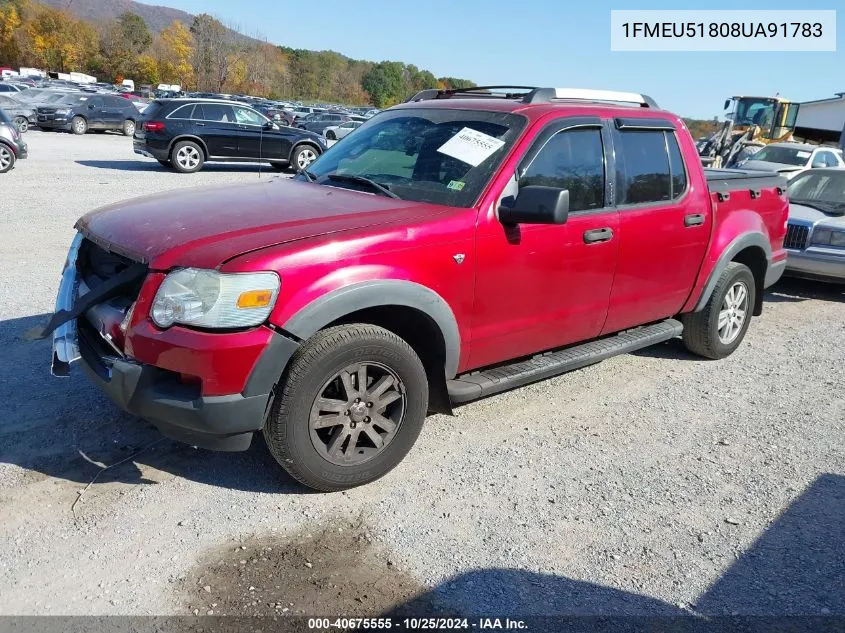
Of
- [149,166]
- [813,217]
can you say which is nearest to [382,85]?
[149,166]

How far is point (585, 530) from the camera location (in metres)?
3.35

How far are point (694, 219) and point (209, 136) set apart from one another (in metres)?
14.2

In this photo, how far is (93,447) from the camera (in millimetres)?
3807


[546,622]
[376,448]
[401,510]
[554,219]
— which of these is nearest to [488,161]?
[554,219]

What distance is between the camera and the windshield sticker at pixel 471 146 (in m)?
3.96

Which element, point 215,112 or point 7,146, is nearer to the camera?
point 7,146

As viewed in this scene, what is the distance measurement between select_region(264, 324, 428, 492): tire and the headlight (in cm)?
31

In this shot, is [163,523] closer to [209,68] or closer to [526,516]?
[526,516]

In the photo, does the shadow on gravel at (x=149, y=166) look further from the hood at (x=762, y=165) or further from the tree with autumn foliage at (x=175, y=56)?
the tree with autumn foliage at (x=175, y=56)

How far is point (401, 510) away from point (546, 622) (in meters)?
0.94

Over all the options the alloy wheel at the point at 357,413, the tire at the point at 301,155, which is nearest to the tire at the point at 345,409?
the alloy wheel at the point at 357,413

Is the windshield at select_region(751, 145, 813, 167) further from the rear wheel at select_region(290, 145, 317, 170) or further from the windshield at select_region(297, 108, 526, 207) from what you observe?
the windshield at select_region(297, 108, 526, 207)

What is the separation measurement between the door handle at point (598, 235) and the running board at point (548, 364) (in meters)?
0.71

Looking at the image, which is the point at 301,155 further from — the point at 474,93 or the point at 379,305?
the point at 379,305
